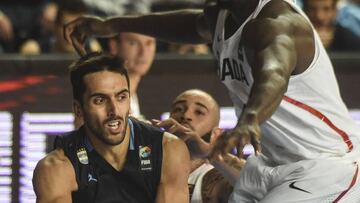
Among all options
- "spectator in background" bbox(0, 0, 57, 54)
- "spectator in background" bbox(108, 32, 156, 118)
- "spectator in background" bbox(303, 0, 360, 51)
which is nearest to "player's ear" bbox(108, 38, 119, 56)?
"spectator in background" bbox(108, 32, 156, 118)

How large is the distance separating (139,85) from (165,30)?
161 cm

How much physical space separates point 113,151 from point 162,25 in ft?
3.33

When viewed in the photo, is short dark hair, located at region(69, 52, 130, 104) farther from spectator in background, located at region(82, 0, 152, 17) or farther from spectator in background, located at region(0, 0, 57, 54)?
spectator in background, located at region(82, 0, 152, 17)

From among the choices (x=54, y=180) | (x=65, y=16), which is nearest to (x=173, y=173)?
(x=54, y=180)

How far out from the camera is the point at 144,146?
4.46m

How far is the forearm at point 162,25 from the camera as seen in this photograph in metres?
5.17

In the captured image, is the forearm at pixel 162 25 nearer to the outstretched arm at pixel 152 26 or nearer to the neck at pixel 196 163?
the outstretched arm at pixel 152 26

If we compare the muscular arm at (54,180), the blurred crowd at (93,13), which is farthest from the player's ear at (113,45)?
the muscular arm at (54,180)

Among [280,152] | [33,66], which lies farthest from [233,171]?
[33,66]

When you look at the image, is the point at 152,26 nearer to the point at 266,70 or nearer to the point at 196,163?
the point at 196,163

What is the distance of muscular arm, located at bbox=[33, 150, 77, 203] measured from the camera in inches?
169

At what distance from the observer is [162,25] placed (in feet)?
17.1

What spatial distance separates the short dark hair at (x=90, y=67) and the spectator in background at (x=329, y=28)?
3.43 meters

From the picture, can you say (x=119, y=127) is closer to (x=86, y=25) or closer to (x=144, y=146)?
(x=144, y=146)
